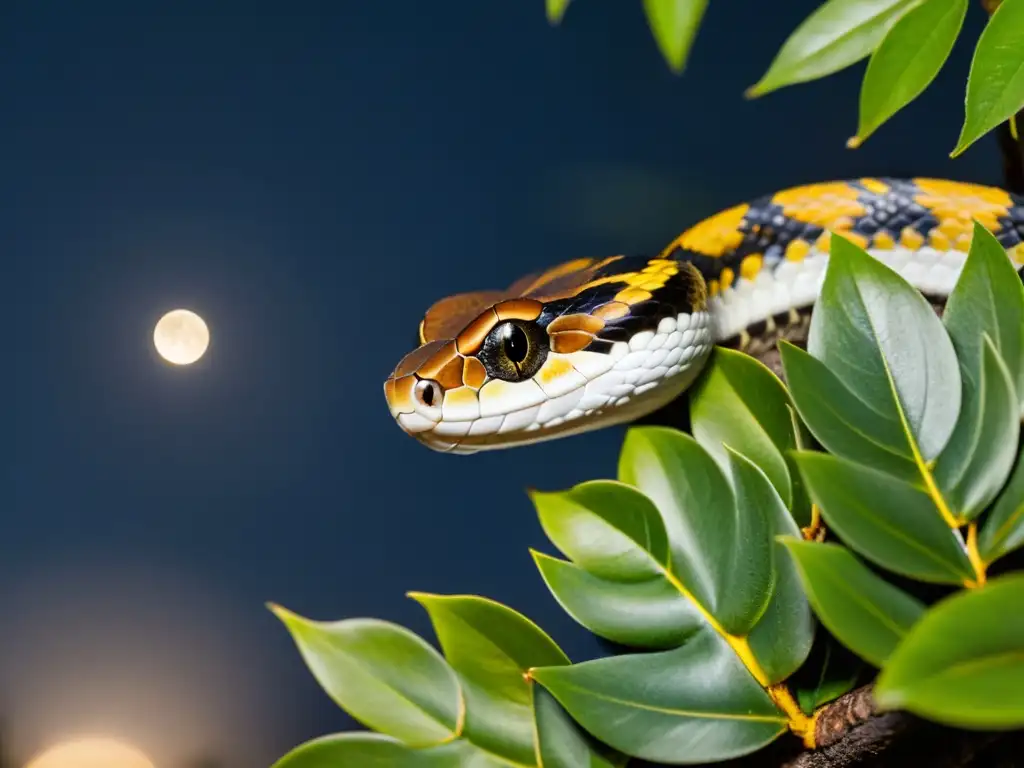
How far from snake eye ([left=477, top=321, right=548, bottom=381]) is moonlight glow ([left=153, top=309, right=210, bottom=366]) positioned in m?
0.33

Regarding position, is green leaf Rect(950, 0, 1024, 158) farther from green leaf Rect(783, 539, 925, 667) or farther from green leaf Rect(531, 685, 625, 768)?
green leaf Rect(531, 685, 625, 768)

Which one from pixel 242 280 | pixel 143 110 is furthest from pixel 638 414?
pixel 143 110

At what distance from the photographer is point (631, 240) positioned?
99cm

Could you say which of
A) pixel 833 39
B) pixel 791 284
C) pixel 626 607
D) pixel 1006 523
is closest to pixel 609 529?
pixel 626 607

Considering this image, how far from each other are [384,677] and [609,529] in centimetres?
20

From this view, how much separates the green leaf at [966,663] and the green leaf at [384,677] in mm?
371

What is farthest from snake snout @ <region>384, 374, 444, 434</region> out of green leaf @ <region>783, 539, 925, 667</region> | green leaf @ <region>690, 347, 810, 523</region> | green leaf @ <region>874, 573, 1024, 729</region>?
green leaf @ <region>874, 573, 1024, 729</region>

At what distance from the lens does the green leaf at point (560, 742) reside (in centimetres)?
59

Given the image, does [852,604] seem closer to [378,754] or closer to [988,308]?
[988,308]

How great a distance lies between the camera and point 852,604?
45 centimetres

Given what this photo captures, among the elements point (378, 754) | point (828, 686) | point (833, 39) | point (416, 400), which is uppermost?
point (833, 39)

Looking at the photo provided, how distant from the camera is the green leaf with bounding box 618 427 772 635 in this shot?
57 centimetres

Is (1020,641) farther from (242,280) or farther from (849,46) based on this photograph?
(242,280)

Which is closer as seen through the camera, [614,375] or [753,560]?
[753,560]
